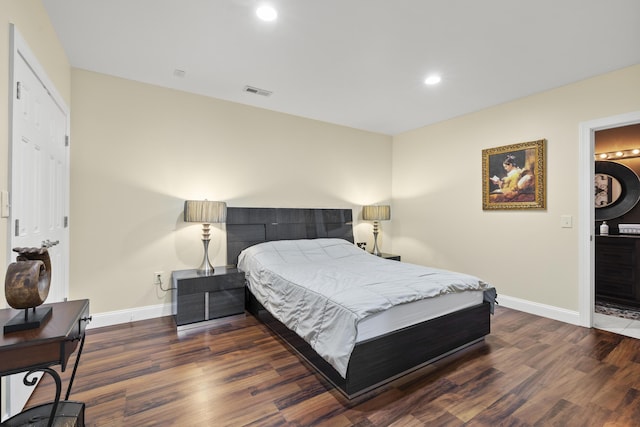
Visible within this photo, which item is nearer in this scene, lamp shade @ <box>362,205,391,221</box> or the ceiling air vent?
the ceiling air vent

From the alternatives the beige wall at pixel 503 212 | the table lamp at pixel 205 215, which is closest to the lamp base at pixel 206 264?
the table lamp at pixel 205 215

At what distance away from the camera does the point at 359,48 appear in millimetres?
2533

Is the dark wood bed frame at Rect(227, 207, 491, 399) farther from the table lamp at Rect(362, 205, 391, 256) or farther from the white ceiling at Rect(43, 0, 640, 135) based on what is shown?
the white ceiling at Rect(43, 0, 640, 135)

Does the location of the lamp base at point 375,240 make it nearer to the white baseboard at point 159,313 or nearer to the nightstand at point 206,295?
the white baseboard at point 159,313

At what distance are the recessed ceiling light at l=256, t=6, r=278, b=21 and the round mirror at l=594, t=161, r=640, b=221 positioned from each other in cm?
492

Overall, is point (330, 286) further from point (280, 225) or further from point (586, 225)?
point (586, 225)

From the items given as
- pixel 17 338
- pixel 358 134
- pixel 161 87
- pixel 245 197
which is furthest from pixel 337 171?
pixel 17 338

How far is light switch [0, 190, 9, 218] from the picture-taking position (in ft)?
4.98

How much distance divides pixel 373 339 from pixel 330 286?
0.53m

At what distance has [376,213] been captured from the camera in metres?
4.62

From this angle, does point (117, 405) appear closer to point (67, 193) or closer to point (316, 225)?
point (67, 193)

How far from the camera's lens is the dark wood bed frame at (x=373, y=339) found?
189cm

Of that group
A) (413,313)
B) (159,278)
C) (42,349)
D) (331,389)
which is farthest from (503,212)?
(42,349)

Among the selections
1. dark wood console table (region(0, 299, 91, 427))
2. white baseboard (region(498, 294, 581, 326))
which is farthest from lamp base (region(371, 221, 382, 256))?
dark wood console table (region(0, 299, 91, 427))
